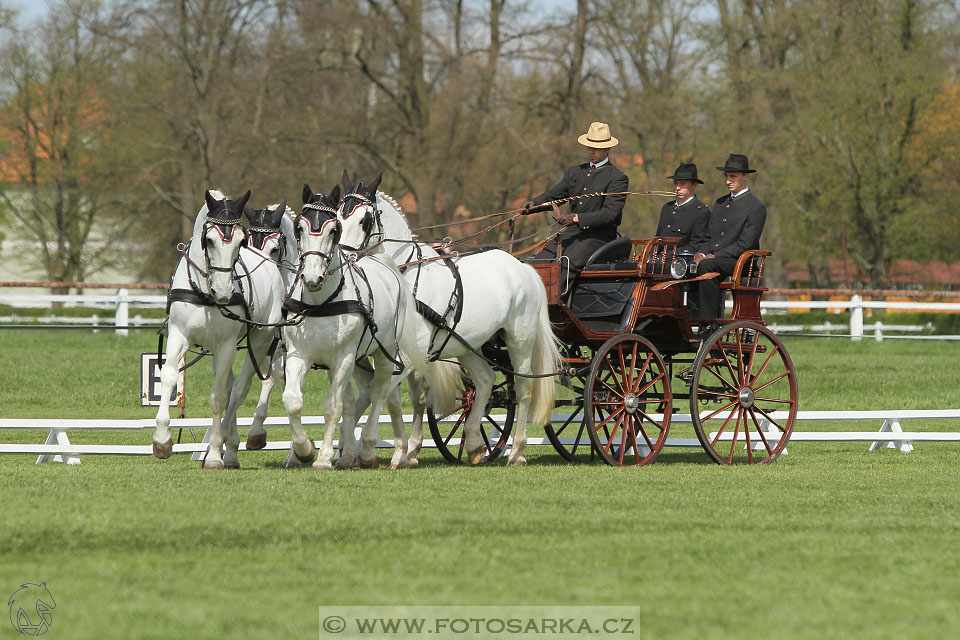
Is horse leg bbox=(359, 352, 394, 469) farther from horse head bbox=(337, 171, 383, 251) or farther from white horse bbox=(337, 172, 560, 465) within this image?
horse head bbox=(337, 171, 383, 251)

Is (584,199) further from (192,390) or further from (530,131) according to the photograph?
(530,131)

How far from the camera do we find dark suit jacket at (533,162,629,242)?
10625 millimetres

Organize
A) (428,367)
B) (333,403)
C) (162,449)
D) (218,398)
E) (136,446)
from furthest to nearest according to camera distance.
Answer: (136,446) < (428,367) < (218,398) < (333,403) < (162,449)

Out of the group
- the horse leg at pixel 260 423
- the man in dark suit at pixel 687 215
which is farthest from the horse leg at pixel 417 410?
the man in dark suit at pixel 687 215

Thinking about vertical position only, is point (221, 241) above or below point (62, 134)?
below

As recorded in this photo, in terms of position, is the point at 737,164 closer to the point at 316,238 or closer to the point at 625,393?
the point at 625,393

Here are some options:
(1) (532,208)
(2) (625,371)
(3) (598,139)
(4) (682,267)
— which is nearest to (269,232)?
(1) (532,208)

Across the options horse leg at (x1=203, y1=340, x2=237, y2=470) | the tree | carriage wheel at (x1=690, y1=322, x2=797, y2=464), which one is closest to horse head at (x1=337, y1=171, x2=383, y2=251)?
horse leg at (x1=203, y1=340, x2=237, y2=470)

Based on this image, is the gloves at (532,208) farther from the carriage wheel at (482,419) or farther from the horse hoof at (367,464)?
the horse hoof at (367,464)

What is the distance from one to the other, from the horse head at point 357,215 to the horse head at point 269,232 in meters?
0.56

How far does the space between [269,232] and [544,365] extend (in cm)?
→ 246

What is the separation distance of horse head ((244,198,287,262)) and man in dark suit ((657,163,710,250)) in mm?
3494

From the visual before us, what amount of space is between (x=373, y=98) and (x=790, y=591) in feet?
94.7

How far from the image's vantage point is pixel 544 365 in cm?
1036
